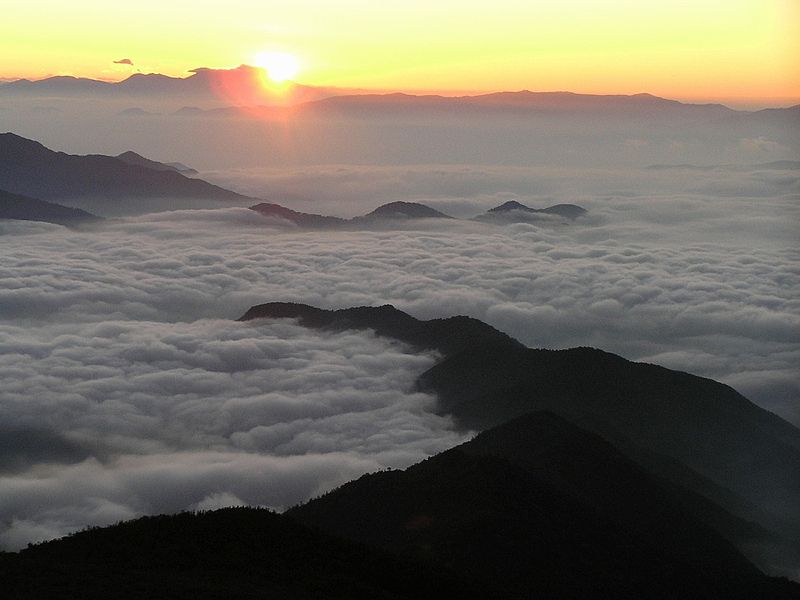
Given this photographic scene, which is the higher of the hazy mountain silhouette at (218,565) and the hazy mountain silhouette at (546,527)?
the hazy mountain silhouette at (218,565)

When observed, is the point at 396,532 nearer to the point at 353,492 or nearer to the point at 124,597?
the point at 353,492

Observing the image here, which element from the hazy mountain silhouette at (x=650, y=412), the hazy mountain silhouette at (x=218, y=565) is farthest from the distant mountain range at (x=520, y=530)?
the hazy mountain silhouette at (x=650, y=412)

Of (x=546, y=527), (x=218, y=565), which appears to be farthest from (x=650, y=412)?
(x=218, y=565)

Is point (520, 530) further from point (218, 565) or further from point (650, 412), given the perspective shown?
point (650, 412)

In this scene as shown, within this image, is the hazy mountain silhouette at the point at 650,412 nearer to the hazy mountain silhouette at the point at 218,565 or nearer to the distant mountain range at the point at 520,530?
the distant mountain range at the point at 520,530

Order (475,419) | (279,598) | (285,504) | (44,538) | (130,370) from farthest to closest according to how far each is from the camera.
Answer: (130,370), (475,419), (285,504), (44,538), (279,598)

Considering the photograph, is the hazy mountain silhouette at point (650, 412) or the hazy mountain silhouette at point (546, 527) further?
the hazy mountain silhouette at point (650, 412)

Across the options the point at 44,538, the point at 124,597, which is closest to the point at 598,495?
the point at 124,597
